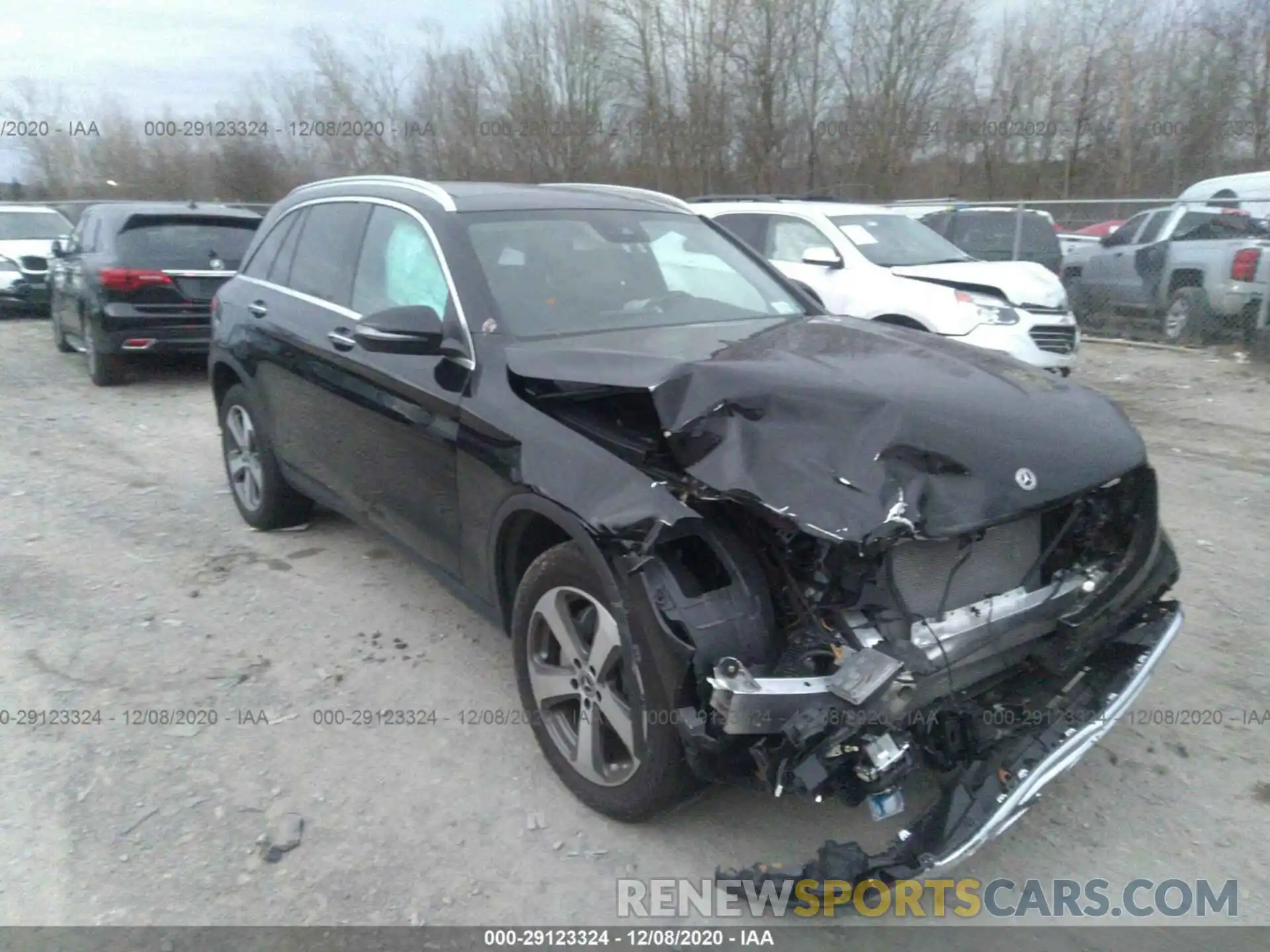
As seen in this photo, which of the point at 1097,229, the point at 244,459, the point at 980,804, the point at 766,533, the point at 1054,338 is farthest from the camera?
the point at 1097,229

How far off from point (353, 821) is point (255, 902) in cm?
41

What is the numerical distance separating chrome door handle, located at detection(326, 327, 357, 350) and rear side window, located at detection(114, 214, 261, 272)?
231 inches

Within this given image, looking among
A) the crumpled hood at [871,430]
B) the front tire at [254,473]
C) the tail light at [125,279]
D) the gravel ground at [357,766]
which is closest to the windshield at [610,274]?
the crumpled hood at [871,430]

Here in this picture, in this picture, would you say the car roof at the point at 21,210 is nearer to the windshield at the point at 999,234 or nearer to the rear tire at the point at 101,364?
the rear tire at the point at 101,364

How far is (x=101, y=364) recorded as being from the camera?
10.0 meters

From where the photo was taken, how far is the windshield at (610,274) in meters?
3.85

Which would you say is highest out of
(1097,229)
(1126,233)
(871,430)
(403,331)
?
(403,331)

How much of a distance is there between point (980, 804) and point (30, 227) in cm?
1860

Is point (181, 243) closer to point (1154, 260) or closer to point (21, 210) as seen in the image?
point (21, 210)

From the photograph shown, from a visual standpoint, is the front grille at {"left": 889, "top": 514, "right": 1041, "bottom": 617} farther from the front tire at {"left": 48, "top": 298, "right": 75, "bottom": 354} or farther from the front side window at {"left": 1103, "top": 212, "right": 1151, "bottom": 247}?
the front tire at {"left": 48, "top": 298, "right": 75, "bottom": 354}

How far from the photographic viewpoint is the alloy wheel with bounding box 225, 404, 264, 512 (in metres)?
5.62

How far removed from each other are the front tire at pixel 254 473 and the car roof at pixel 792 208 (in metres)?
5.14

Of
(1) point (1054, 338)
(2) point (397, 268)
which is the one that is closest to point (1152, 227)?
(1) point (1054, 338)

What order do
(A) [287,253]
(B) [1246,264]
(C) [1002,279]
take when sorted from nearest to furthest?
(A) [287,253] → (C) [1002,279] → (B) [1246,264]
